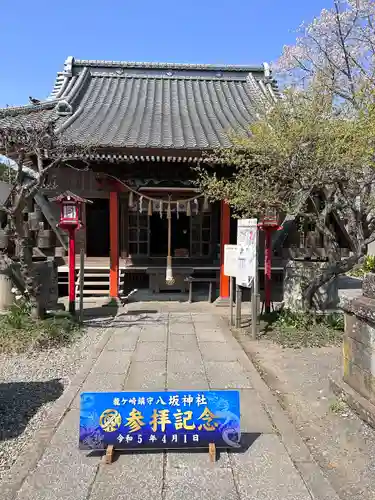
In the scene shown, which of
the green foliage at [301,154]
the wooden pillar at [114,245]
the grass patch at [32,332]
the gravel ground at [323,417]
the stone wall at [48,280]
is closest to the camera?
the gravel ground at [323,417]

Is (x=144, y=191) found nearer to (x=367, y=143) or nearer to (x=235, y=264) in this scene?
(x=235, y=264)

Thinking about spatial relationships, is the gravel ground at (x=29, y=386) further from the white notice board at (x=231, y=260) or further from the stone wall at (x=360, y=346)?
the stone wall at (x=360, y=346)

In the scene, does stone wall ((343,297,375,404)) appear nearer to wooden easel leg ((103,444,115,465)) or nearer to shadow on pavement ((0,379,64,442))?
wooden easel leg ((103,444,115,465))

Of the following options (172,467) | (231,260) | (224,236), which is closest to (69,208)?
(231,260)

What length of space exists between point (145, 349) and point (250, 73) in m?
13.1

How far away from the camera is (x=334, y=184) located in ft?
22.0

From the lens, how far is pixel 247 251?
23.9 feet

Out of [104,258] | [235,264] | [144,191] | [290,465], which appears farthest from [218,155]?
[290,465]

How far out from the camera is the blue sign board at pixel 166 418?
331 centimetres

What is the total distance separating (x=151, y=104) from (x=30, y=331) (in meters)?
9.38

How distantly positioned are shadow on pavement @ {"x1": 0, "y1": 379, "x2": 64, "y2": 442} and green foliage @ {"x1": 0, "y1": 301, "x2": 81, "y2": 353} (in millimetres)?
1287

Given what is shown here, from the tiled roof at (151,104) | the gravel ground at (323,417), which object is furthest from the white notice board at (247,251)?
the tiled roof at (151,104)

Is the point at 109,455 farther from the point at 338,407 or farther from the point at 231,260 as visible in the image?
the point at 231,260

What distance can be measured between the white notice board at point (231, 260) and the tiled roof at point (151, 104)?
2.72 metres
